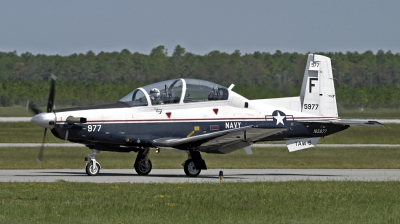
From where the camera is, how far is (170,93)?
64.6 feet

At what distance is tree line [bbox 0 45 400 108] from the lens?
30414 millimetres

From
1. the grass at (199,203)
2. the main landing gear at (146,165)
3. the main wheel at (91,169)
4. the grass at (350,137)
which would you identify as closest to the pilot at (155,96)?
the main landing gear at (146,165)

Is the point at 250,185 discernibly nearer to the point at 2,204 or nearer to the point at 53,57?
the point at 2,204

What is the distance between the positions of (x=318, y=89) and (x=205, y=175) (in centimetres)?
437

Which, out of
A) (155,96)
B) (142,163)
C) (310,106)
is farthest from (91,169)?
(310,106)

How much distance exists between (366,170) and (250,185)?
7582mm

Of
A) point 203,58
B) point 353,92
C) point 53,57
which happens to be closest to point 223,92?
point 203,58

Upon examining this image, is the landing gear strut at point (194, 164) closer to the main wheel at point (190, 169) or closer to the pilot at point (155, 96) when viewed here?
the main wheel at point (190, 169)

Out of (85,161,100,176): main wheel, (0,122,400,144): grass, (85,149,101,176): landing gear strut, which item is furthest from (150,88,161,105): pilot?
(0,122,400,144): grass

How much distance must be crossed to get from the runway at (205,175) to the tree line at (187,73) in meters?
4.23

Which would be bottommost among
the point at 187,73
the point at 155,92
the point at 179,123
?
the point at 179,123

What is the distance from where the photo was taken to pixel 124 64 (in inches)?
2879

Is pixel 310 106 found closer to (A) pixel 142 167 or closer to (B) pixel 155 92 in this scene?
(B) pixel 155 92

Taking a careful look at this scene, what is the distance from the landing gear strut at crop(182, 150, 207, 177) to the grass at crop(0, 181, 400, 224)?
3219mm
